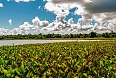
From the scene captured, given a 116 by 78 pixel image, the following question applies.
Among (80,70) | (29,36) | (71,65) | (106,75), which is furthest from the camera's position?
(29,36)

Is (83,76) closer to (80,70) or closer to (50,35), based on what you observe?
(80,70)

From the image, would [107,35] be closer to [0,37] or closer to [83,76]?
[0,37]

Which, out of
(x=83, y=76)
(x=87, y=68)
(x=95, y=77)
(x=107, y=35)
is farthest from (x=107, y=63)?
(x=107, y=35)

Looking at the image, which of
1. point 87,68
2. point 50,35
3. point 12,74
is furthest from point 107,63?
point 50,35

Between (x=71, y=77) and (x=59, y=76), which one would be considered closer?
(x=71, y=77)

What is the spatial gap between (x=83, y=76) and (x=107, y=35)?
350 ft

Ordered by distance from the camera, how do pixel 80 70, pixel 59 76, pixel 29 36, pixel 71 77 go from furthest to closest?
pixel 29 36
pixel 80 70
pixel 59 76
pixel 71 77

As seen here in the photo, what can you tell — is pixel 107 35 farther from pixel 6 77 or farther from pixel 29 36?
pixel 6 77

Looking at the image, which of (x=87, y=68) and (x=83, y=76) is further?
(x=87, y=68)

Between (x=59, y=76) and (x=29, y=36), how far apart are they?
121031mm

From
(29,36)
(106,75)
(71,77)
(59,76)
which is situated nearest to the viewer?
(71,77)

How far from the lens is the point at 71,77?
446 centimetres

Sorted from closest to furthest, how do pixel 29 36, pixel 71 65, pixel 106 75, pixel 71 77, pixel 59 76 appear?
pixel 71 77 < pixel 59 76 < pixel 106 75 < pixel 71 65 < pixel 29 36

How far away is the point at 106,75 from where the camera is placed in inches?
199
